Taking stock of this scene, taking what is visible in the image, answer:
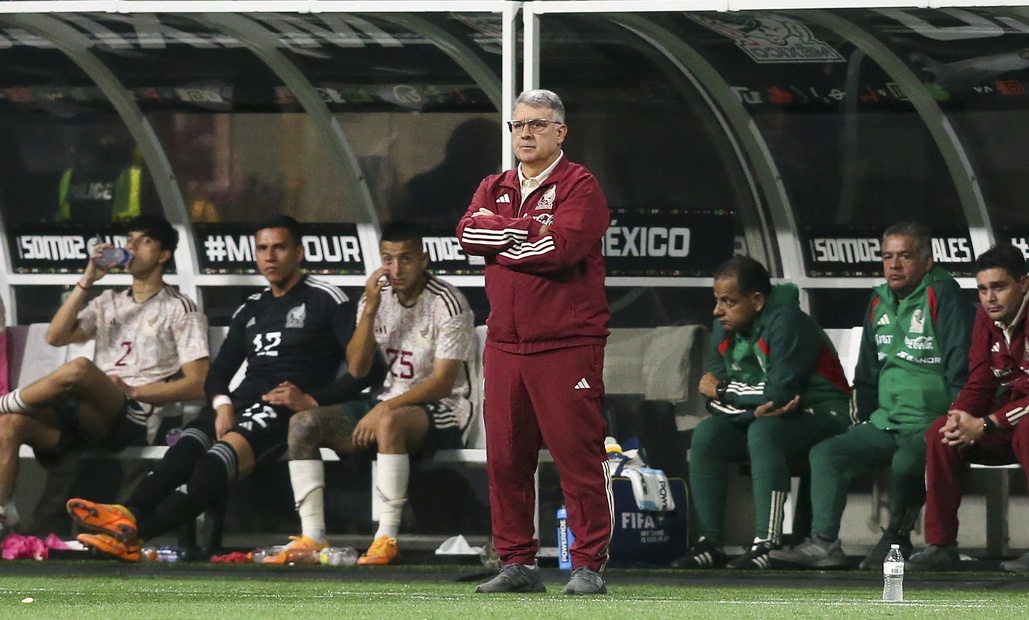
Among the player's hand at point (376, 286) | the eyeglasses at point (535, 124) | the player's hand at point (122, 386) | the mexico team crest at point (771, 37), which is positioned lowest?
the player's hand at point (122, 386)

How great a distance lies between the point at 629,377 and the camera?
7734mm

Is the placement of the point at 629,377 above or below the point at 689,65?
below

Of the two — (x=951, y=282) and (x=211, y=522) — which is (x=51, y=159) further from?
(x=951, y=282)

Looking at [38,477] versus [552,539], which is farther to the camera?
[38,477]

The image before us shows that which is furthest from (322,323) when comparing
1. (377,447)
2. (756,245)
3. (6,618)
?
(6,618)

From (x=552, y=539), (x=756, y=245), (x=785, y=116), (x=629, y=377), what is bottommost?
(x=552, y=539)

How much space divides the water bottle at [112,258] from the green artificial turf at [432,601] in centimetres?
189

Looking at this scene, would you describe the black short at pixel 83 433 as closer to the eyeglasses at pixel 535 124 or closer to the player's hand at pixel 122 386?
the player's hand at pixel 122 386

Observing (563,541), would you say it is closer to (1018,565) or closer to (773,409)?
(773,409)

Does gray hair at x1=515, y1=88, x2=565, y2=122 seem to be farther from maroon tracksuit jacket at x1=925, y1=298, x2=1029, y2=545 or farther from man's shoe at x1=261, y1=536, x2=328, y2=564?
man's shoe at x1=261, y1=536, x2=328, y2=564

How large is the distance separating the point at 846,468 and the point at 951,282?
82cm

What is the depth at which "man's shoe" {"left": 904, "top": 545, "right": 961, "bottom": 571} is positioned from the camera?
6773mm

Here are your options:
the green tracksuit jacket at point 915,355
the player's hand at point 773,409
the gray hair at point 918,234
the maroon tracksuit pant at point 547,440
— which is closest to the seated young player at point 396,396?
the player's hand at point 773,409

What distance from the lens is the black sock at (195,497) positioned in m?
7.41
